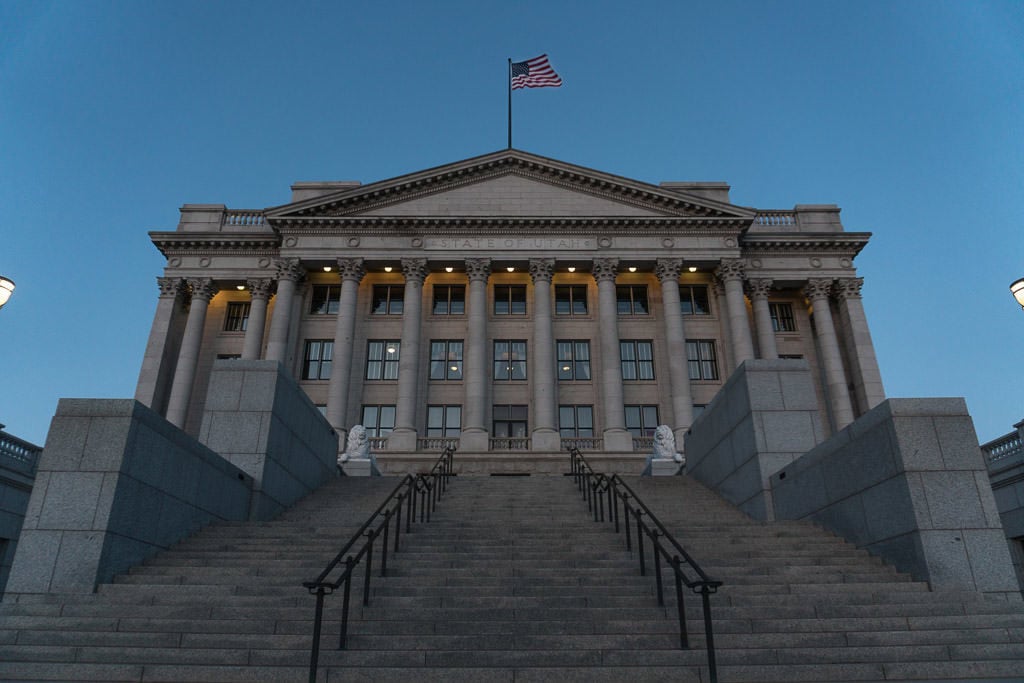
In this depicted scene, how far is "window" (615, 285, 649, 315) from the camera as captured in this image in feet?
139

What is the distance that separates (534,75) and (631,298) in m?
13.9

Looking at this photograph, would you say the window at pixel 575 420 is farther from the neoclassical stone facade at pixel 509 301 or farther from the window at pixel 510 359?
the window at pixel 510 359

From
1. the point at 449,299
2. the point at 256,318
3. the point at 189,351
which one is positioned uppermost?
the point at 449,299

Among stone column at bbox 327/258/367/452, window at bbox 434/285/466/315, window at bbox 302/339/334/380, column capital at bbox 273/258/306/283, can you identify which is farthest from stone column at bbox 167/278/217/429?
window at bbox 434/285/466/315

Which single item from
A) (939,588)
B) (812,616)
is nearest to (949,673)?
(812,616)

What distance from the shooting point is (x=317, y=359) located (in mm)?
40906

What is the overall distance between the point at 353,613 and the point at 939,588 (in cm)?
798

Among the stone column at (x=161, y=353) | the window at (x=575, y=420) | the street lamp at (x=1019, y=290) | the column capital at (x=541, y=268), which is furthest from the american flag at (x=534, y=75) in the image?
the street lamp at (x=1019, y=290)

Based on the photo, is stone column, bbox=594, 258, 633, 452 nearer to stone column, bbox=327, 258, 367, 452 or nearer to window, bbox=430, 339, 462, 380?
window, bbox=430, 339, 462, 380

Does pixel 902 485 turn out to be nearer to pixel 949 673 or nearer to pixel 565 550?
pixel 949 673

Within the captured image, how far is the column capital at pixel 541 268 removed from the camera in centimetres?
3981

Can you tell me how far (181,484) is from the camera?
1257 cm

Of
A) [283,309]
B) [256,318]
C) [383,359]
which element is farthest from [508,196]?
[256,318]

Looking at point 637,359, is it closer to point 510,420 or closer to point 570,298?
point 570,298
